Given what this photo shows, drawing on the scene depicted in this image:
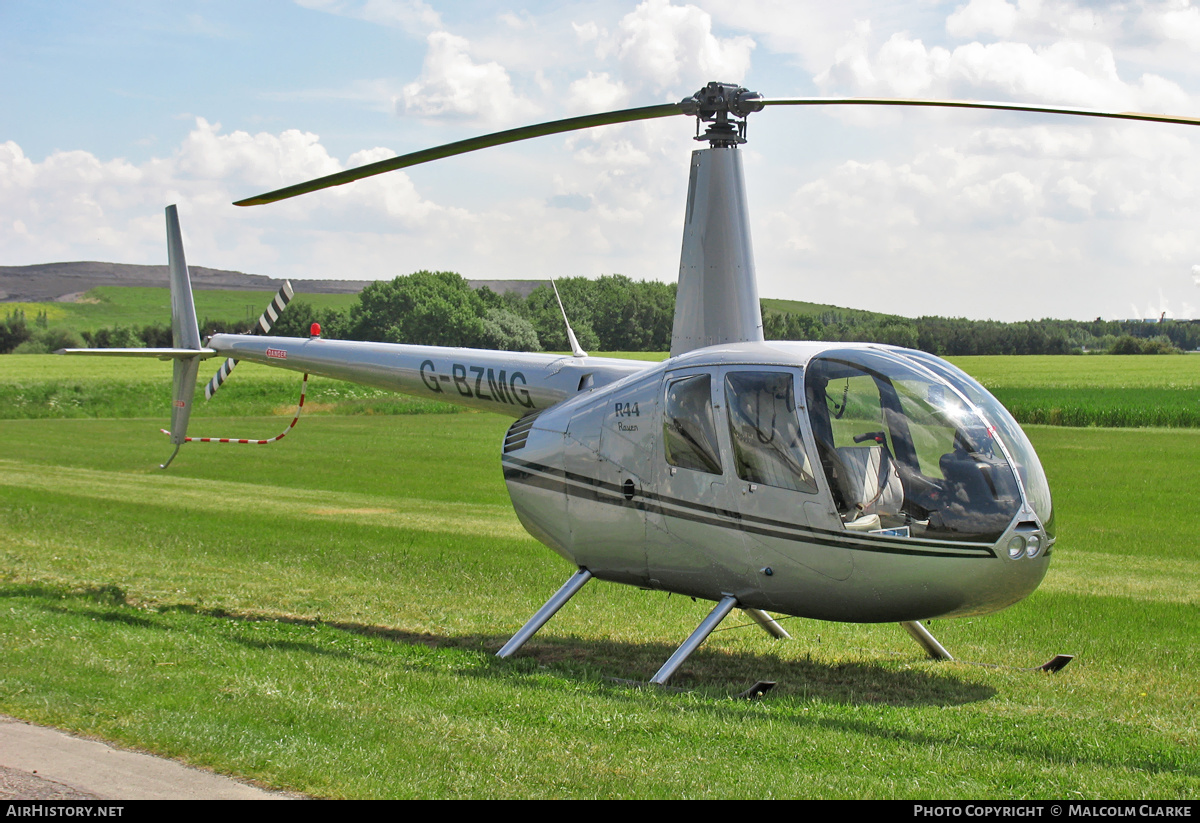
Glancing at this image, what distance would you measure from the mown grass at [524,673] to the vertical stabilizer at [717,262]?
278 centimetres

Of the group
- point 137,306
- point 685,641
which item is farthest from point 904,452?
point 137,306

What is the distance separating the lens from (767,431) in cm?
768

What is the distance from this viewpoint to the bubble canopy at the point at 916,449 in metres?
7.05

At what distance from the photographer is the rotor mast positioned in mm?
9367

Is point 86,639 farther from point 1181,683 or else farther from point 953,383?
point 1181,683

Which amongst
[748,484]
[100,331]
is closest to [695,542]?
[748,484]

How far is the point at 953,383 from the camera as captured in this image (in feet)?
24.6

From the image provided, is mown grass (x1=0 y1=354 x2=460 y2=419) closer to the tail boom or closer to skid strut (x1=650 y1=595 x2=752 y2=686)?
the tail boom

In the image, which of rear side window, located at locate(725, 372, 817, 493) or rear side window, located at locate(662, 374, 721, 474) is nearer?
rear side window, located at locate(725, 372, 817, 493)

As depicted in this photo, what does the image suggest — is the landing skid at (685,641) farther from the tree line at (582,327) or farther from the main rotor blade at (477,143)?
the tree line at (582,327)

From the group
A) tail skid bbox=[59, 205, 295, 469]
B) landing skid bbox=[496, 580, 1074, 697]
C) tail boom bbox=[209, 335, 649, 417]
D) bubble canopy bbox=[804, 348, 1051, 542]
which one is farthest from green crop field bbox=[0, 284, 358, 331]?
bubble canopy bbox=[804, 348, 1051, 542]

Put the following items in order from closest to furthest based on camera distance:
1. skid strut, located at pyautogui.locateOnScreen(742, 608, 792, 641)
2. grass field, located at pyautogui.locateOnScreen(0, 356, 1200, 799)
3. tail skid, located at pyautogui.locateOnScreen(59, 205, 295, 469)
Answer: grass field, located at pyautogui.locateOnScreen(0, 356, 1200, 799)
skid strut, located at pyautogui.locateOnScreen(742, 608, 792, 641)
tail skid, located at pyautogui.locateOnScreen(59, 205, 295, 469)

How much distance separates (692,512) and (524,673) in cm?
181

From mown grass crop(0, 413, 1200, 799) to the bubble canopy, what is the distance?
1.28 meters
